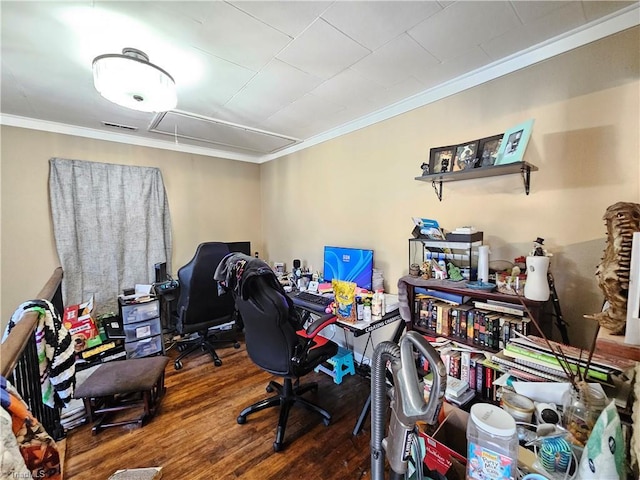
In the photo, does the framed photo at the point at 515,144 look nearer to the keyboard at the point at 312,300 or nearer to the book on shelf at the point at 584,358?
the book on shelf at the point at 584,358

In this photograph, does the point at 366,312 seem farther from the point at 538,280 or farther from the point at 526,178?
the point at 526,178

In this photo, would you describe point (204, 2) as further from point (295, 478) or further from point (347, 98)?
point (295, 478)

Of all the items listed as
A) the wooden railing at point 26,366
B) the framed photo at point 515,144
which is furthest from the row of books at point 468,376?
the wooden railing at point 26,366

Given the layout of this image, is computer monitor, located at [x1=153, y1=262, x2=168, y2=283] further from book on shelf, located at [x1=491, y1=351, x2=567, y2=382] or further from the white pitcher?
the white pitcher

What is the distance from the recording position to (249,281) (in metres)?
1.64

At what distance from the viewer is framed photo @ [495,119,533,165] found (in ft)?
4.80

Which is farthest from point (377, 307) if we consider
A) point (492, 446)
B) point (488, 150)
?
point (488, 150)

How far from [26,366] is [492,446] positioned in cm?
183

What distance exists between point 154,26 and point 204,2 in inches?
13.9

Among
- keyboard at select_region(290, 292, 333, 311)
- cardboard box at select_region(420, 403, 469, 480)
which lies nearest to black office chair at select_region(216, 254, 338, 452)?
keyboard at select_region(290, 292, 333, 311)

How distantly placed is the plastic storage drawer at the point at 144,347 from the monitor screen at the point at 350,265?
194cm

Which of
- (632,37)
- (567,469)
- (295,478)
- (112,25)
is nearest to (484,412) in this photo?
(567,469)

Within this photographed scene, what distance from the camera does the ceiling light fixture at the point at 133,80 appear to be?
1.39 meters

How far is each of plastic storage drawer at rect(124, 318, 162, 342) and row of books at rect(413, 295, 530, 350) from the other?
8.72 feet
